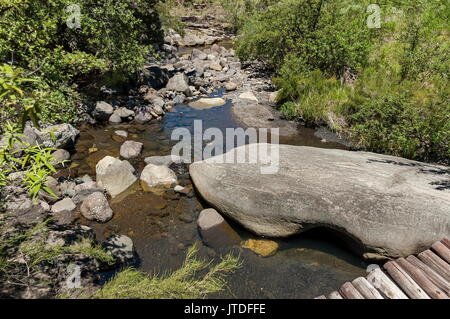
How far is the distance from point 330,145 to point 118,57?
819 cm

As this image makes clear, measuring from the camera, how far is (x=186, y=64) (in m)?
17.7

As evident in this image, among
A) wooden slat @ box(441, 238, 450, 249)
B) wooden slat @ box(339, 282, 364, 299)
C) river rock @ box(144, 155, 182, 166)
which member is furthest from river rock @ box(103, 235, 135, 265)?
wooden slat @ box(441, 238, 450, 249)

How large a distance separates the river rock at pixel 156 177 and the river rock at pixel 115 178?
326mm

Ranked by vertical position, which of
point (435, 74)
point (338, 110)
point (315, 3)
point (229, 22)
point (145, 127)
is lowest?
point (145, 127)

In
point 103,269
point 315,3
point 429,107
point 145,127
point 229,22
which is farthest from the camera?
point 229,22

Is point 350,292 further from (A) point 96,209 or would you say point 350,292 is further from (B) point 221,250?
(A) point 96,209

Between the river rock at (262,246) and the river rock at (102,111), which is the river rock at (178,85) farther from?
the river rock at (262,246)

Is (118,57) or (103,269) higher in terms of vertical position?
(118,57)

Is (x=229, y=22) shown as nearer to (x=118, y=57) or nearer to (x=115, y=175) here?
(x=118, y=57)

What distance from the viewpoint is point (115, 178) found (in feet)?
25.0

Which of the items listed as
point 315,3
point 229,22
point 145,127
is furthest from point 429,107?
point 229,22

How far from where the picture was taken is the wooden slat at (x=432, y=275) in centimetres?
405

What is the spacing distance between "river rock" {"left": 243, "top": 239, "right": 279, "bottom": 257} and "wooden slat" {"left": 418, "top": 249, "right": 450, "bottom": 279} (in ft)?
8.59
